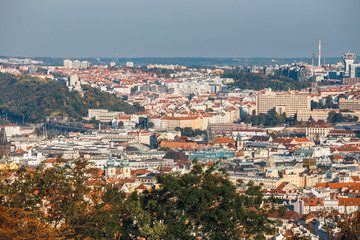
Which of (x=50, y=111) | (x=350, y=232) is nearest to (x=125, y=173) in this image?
(x=350, y=232)

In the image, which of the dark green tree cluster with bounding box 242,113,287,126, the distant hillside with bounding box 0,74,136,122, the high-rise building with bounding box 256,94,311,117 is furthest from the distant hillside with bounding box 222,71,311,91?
the dark green tree cluster with bounding box 242,113,287,126

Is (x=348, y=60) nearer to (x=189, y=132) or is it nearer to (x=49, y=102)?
(x=49, y=102)

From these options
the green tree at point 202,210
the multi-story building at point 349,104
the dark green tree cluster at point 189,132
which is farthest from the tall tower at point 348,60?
the green tree at point 202,210

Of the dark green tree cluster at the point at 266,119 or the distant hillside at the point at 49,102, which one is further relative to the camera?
the distant hillside at the point at 49,102

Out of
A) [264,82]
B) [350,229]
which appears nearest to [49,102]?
[264,82]

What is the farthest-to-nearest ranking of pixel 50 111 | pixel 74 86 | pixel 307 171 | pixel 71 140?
pixel 74 86, pixel 50 111, pixel 71 140, pixel 307 171

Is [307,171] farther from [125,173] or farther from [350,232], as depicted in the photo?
[350,232]

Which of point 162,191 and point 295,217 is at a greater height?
point 162,191

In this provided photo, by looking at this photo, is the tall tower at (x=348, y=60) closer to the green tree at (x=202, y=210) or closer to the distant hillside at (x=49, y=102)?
the distant hillside at (x=49, y=102)

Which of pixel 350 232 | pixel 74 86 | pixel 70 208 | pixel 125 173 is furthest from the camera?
pixel 74 86
